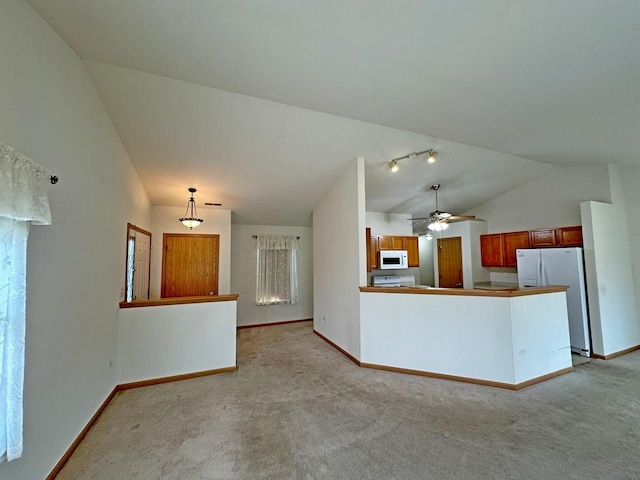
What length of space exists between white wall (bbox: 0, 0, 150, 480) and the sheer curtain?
0.23 metres

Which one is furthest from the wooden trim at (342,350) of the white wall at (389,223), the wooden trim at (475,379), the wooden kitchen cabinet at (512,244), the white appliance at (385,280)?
the wooden kitchen cabinet at (512,244)

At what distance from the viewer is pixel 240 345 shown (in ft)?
15.6

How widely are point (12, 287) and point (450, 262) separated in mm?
6814

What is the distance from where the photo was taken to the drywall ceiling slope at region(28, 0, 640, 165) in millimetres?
1711

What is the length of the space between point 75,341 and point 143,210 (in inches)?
114

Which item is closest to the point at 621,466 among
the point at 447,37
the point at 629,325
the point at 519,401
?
the point at 519,401

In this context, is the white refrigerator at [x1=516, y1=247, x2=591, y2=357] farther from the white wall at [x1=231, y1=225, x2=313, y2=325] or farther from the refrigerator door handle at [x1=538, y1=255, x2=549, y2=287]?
the white wall at [x1=231, y1=225, x2=313, y2=325]

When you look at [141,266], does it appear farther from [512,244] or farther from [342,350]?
[512,244]

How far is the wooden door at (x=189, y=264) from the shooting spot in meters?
5.20

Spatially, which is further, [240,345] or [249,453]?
[240,345]

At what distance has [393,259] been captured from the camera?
5848 millimetres

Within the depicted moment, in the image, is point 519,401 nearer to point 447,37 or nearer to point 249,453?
point 249,453

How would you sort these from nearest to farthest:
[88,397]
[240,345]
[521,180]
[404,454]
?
[404,454]
[88,397]
[240,345]
[521,180]

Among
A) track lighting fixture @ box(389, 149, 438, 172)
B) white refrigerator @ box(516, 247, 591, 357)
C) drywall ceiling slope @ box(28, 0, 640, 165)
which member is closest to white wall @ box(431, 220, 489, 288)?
white refrigerator @ box(516, 247, 591, 357)
